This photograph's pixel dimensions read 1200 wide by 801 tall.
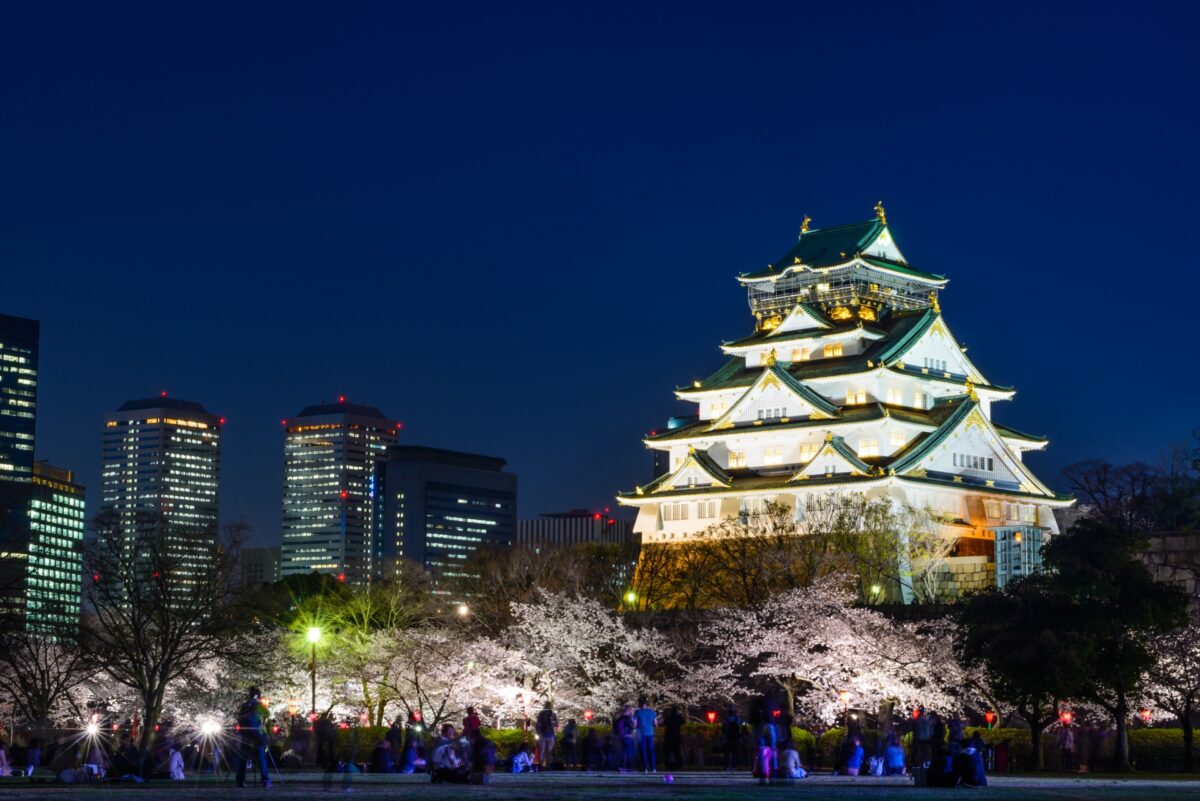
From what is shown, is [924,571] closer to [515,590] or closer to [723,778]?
[515,590]

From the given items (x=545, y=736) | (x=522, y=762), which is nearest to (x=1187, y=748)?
(x=545, y=736)

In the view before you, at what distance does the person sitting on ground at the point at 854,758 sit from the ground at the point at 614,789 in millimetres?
2505

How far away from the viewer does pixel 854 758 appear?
151 ft

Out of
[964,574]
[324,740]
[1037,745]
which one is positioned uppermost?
[964,574]

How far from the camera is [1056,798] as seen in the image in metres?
32.4

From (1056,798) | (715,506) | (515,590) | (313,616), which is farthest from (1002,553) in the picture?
(1056,798)

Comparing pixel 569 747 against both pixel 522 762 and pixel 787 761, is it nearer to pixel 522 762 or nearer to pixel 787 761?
pixel 522 762

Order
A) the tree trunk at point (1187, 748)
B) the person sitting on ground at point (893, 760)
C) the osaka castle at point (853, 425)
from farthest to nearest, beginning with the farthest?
1. the osaka castle at point (853, 425)
2. the tree trunk at point (1187, 748)
3. the person sitting on ground at point (893, 760)

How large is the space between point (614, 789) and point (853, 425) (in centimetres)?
6949

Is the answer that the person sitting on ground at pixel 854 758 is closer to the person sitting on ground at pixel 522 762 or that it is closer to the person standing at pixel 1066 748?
the person sitting on ground at pixel 522 762

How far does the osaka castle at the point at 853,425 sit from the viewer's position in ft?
324

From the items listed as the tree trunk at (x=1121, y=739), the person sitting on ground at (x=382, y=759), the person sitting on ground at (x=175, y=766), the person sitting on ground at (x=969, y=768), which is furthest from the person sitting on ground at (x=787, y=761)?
the tree trunk at (x=1121, y=739)

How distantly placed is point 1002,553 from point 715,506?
17.8m

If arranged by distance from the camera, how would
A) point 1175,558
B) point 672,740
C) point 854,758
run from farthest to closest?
point 1175,558 < point 672,740 < point 854,758
